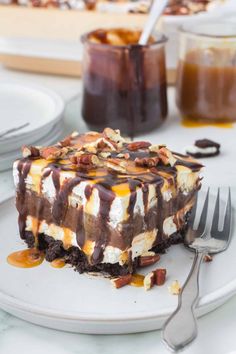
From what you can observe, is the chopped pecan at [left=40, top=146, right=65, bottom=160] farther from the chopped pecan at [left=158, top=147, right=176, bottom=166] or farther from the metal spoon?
the metal spoon

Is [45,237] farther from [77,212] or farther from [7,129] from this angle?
[7,129]

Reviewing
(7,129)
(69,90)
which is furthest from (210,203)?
(69,90)

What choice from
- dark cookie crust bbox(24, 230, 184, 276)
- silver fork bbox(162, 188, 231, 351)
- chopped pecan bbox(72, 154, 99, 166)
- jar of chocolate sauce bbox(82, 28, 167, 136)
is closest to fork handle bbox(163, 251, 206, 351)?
silver fork bbox(162, 188, 231, 351)

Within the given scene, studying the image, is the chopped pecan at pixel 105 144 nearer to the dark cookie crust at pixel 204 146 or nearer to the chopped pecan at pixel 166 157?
the chopped pecan at pixel 166 157

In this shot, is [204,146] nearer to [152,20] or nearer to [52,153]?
[152,20]

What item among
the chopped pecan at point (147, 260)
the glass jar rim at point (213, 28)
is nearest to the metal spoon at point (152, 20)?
the glass jar rim at point (213, 28)

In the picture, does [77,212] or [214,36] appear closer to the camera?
[77,212]

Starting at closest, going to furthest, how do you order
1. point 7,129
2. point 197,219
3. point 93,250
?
point 93,250 < point 197,219 < point 7,129

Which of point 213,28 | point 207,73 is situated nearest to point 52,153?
point 207,73
